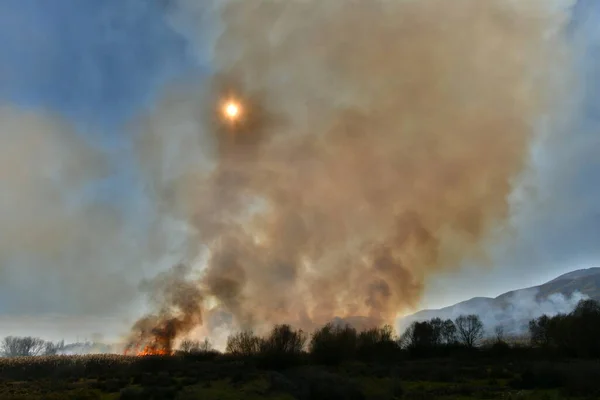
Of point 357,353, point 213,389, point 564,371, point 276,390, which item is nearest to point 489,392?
point 564,371

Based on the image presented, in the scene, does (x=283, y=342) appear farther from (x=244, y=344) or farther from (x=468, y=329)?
(x=468, y=329)

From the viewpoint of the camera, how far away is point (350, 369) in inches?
2034

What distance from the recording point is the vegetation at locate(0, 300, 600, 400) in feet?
103

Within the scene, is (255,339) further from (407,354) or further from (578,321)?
(578,321)

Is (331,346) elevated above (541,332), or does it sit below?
above

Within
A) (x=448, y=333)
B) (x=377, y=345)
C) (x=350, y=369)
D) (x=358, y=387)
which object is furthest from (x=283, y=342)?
(x=448, y=333)

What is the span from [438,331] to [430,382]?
2108 inches

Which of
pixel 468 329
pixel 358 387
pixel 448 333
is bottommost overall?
pixel 358 387

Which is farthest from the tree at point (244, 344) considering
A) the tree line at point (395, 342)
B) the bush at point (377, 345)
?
the bush at point (377, 345)

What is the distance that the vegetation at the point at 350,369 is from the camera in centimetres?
3145

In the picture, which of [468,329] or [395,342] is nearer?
[395,342]

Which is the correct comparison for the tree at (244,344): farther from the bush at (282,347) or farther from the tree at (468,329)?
the tree at (468,329)

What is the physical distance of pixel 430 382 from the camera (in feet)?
132

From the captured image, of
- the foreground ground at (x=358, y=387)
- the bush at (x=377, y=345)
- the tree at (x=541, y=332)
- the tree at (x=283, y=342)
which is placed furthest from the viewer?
the tree at (x=541, y=332)
